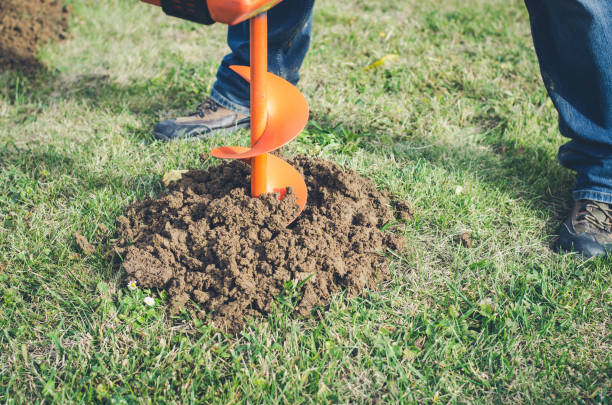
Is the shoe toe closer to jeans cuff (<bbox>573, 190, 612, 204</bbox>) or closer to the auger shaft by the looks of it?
jeans cuff (<bbox>573, 190, 612, 204</bbox>)

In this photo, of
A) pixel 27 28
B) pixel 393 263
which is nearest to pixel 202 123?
pixel 393 263

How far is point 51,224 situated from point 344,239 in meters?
1.46

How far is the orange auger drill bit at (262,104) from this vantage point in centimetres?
149

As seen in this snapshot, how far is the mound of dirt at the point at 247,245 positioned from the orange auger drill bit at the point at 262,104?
0.41ft

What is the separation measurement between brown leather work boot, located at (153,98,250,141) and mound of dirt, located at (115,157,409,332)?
63 centimetres

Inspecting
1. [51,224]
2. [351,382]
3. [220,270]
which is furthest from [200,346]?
[51,224]

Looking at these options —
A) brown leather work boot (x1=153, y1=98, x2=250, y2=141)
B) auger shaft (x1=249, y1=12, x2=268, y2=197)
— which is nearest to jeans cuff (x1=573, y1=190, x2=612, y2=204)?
auger shaft (x1=249, y1=12, x2=268, y2=197)

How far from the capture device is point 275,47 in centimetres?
283

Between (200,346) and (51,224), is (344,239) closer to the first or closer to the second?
(200,346)

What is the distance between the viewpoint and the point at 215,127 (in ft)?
9.91

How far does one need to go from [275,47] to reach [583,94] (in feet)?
5.54

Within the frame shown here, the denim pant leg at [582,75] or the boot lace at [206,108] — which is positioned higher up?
the denim pant leg at [582,75]

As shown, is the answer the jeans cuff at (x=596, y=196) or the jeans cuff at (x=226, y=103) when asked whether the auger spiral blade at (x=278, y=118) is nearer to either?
the jeans cuff at (x=226, y=103)

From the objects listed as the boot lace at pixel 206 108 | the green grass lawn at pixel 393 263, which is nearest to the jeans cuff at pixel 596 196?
the green grass lawn at pixel 393 263
